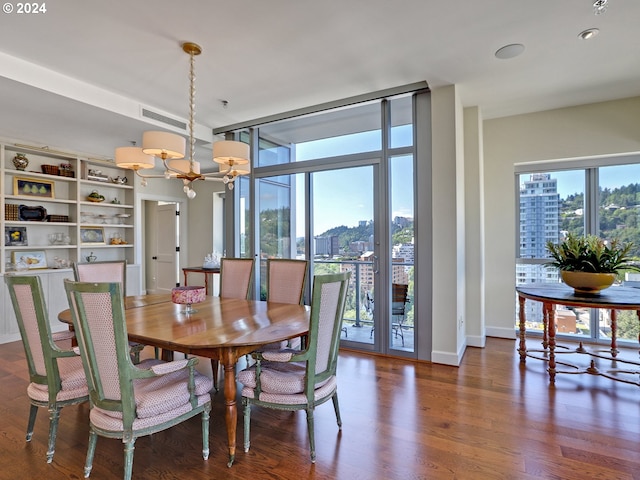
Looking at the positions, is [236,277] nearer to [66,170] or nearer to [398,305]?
[398,305]

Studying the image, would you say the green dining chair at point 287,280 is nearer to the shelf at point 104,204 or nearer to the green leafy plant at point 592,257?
the green leafy plant at point 592,257

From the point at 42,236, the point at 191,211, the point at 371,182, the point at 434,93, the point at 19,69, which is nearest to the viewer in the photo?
the point at 19,69

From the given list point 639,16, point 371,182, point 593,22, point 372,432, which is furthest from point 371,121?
point 372,432

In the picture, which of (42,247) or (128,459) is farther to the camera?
(42,247)

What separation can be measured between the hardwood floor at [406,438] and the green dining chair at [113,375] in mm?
343

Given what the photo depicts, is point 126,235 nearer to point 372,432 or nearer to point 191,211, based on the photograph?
point 191,211

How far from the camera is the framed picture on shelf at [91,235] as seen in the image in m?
5.29

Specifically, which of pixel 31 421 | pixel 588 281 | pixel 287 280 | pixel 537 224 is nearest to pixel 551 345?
pixel 588 281

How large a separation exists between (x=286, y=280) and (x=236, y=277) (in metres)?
0.61

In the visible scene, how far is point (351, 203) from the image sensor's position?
4.04 m

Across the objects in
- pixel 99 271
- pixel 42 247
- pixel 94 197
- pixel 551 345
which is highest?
pixel 94 197

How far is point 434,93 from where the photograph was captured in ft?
11.4

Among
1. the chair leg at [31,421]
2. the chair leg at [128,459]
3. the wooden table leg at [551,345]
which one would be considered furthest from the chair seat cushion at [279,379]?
the wooden table leg at [551,345]

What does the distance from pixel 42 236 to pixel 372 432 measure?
528cm
